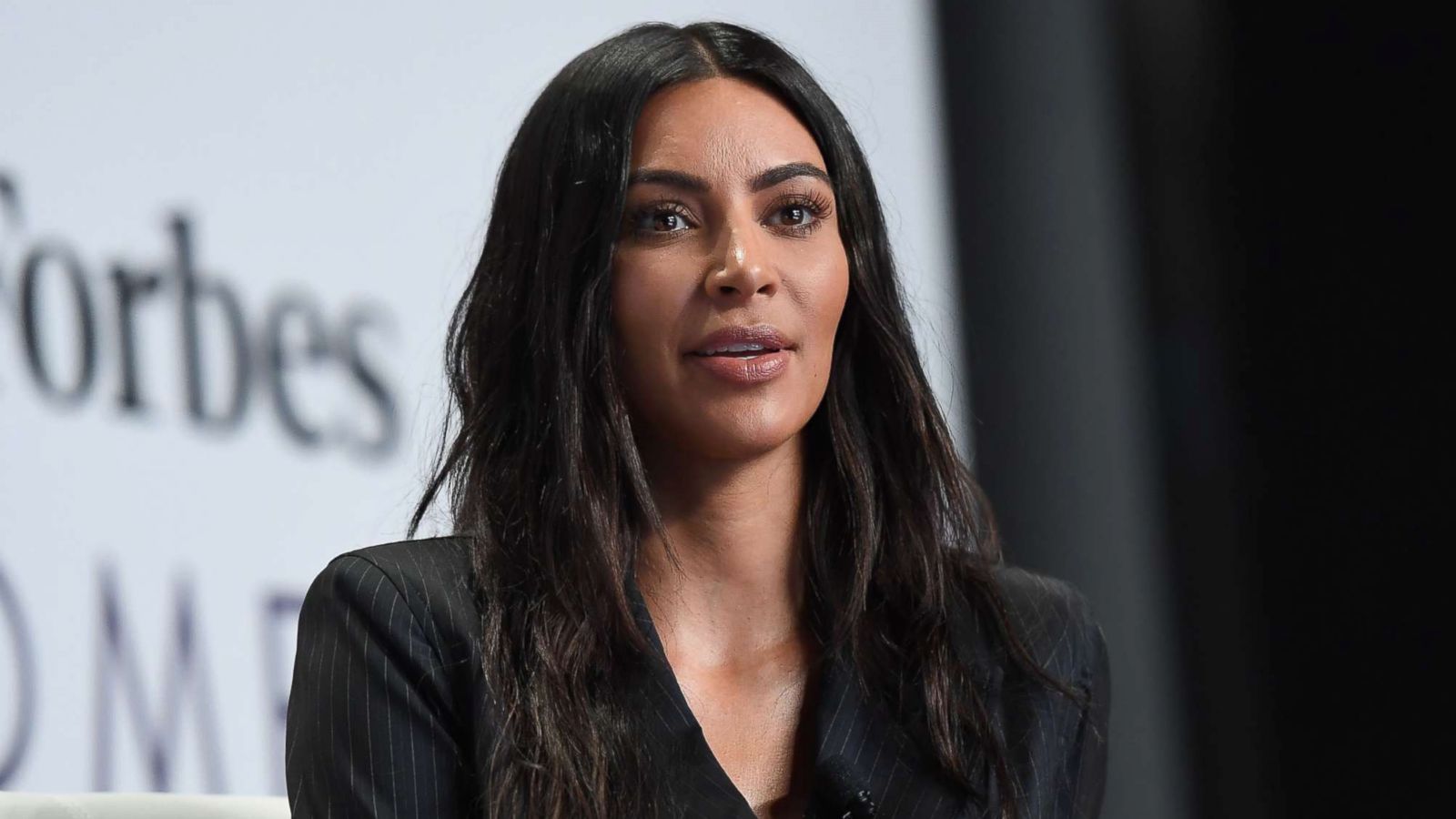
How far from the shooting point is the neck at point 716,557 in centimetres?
159

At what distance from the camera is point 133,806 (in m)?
1.43

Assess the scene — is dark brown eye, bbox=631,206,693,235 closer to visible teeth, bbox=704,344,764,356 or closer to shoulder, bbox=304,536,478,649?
visible teeth, bbox=704,344,764,356

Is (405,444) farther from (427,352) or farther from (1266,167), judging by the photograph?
(1266,167)

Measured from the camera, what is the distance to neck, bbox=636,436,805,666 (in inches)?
62.8

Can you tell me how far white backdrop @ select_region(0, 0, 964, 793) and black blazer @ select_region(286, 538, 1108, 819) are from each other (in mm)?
467

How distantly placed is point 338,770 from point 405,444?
3.00 ft

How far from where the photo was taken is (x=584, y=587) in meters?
1.50

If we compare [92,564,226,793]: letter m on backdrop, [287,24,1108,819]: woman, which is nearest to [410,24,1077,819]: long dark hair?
[287,24,1108,819]: woman

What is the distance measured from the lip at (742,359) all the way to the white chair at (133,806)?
0.57 meters

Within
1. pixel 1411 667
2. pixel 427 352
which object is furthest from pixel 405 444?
pixel 1411 667

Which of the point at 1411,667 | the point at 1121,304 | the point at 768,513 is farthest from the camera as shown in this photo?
the point at 1121,304

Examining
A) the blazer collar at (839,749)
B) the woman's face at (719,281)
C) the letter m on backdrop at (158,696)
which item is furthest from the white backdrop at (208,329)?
the blazer collar at (839,749)

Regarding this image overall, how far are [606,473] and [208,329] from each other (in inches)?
31.2

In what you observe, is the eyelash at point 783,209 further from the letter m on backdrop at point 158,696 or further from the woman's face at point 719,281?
the letter m on backdrop at point 158,696
